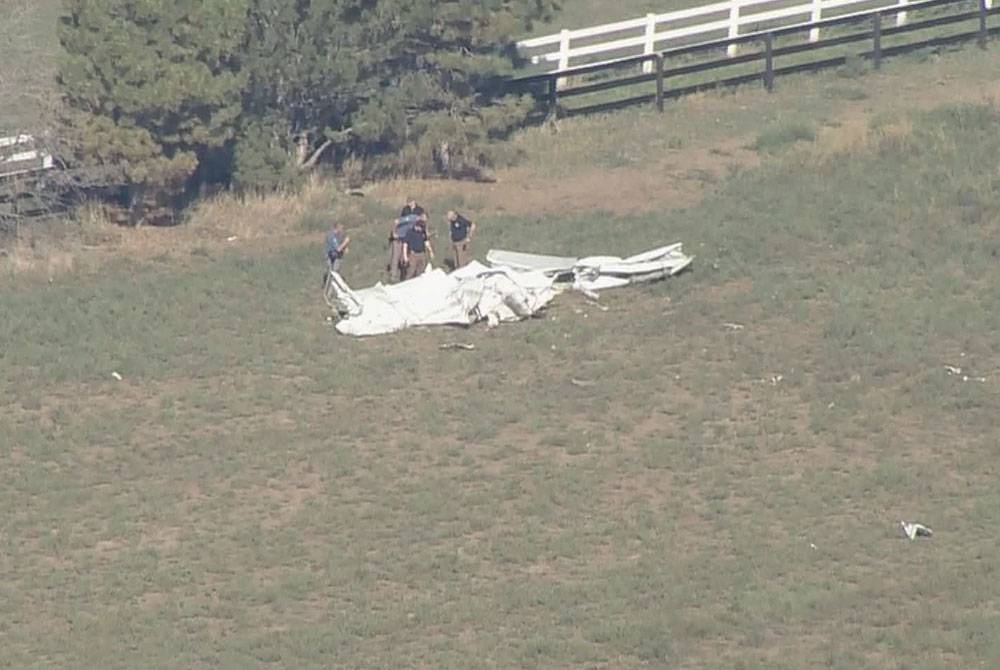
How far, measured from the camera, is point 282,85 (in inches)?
1334

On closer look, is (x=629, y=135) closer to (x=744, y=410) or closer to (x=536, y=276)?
(x=536, y=276)

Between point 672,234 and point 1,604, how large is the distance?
43.4 ft

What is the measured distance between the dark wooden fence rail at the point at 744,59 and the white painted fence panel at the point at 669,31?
0.91ft

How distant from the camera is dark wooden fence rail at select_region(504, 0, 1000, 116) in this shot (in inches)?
1470

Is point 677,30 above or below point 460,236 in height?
above

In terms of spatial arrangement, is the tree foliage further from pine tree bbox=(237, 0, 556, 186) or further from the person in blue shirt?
the person in blue shirt

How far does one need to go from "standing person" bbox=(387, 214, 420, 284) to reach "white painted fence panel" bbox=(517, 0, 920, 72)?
794 cm

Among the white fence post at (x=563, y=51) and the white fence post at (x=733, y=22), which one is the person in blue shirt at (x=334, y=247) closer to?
the white fence post at (x=563, y=51)

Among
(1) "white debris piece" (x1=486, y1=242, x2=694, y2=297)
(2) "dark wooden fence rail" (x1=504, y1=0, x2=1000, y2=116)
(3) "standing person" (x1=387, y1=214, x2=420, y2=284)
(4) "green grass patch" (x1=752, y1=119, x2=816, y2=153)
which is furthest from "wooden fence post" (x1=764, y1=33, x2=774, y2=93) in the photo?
(3) "standing person" (x1=387, y1=214, x2=420, y2=284)

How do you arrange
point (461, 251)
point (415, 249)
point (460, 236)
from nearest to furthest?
point (415, 249), point (460, 236), point (461, 251)

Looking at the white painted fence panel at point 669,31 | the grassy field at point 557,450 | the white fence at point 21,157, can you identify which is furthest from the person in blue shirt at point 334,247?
the white painted fence panel at point 669,31

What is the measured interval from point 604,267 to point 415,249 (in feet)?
8.10

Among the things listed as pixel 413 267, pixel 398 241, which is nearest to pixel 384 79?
pixel 398 241

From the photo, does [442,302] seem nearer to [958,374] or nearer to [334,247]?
[334,247]
